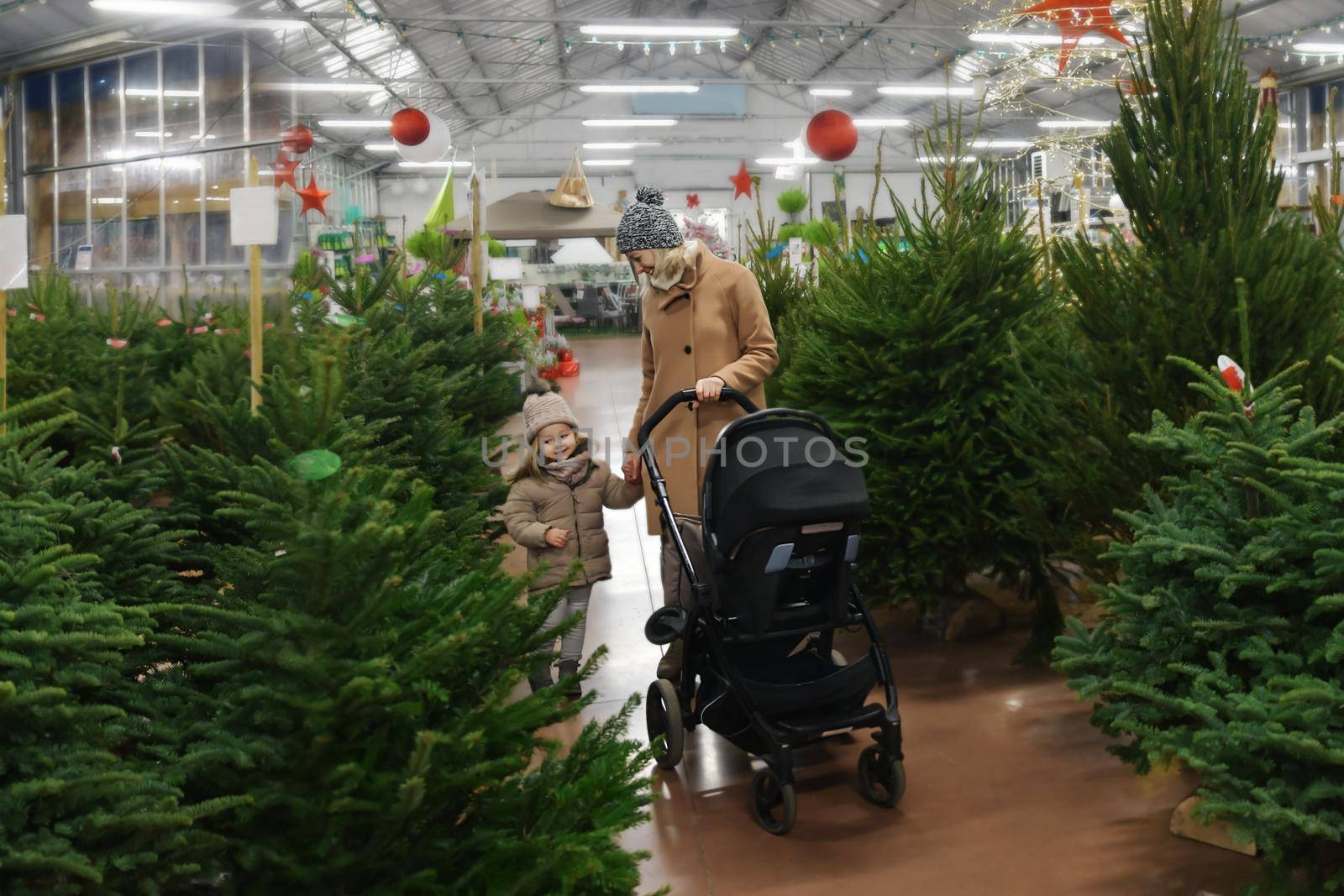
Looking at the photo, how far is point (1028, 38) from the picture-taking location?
14500 millimetres

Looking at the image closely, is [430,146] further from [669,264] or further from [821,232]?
[669,264]

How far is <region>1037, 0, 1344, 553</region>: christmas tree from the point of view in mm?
2639

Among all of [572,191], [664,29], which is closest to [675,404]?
[572,191]

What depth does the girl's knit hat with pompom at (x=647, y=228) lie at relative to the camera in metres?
3.39

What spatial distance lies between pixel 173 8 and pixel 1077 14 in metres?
6.58

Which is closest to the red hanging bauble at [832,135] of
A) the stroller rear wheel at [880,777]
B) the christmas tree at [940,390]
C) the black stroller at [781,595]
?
the christmas tree at [940,390]

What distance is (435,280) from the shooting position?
25.4 ft

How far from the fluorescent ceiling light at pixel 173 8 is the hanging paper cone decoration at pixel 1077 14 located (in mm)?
5751

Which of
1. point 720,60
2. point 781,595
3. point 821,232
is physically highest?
point 720,60

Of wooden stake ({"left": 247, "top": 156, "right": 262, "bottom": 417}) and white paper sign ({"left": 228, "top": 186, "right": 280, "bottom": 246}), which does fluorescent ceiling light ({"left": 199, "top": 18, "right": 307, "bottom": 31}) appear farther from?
wooden stake ({"left": 247, "top": 156, "right": 262, "bottom": 417})

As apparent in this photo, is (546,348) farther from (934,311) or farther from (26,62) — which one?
(26,62)

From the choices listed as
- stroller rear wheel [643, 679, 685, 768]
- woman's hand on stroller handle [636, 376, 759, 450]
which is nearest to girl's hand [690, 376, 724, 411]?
woman's hand on stroller handle [636, 376, 759, 450]

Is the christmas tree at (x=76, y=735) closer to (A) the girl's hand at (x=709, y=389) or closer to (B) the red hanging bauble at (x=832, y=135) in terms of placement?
(A) the girl's hand at (x=709, y=389)

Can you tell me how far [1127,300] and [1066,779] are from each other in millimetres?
1242
